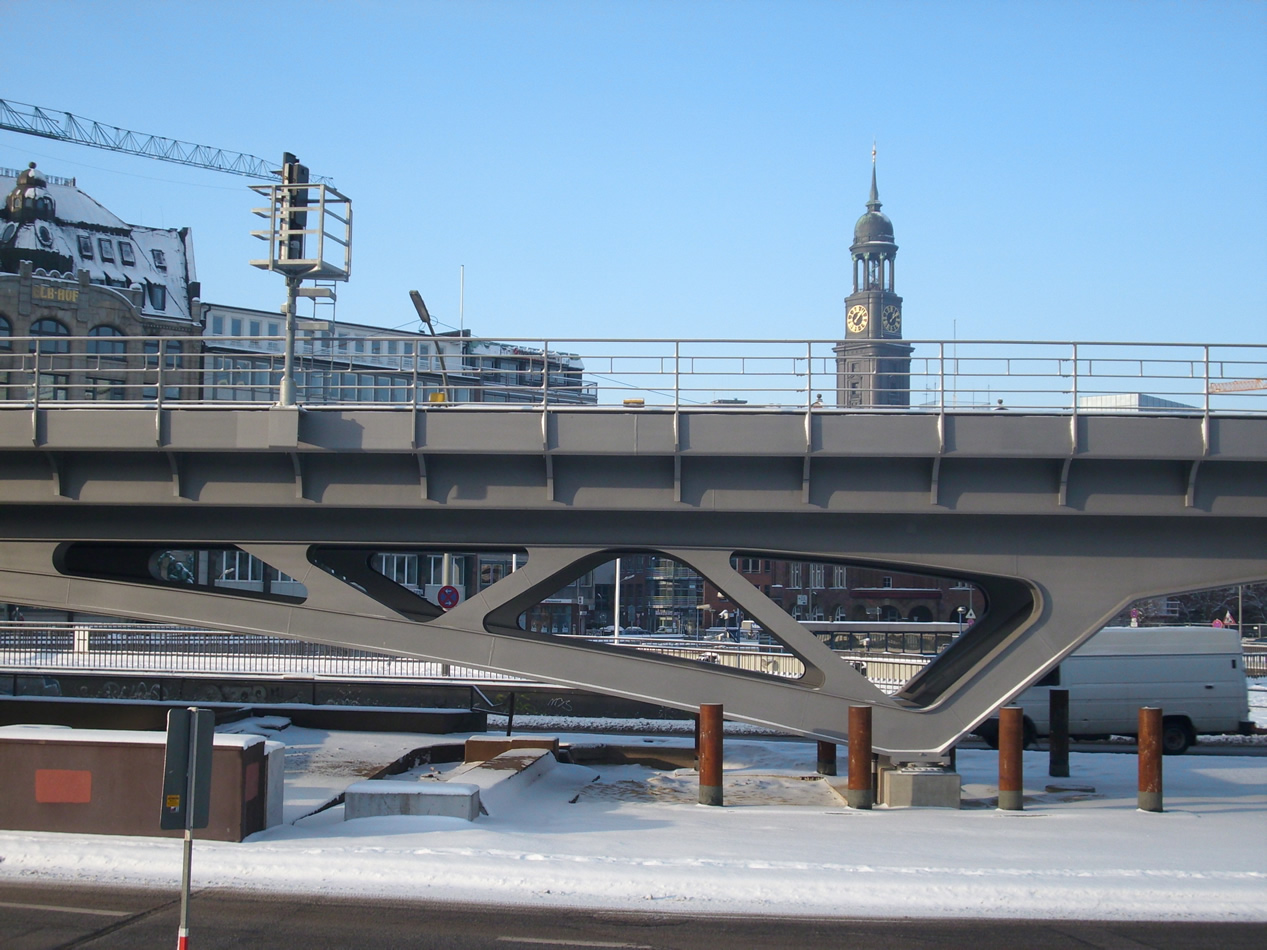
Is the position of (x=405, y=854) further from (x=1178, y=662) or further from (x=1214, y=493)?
(x=1178, y=662)

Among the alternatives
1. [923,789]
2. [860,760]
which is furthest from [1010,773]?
[860,760]

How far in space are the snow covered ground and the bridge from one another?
1.71 metres

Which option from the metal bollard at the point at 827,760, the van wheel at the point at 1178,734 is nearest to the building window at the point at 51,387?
the metal bollard at the point at 827,760

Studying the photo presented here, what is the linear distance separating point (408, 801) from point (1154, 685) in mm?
19083

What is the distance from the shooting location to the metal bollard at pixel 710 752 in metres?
14.3

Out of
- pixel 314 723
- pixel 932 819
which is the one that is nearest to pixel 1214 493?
pixel 932 819

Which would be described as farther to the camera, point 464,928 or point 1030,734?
point 1030,734

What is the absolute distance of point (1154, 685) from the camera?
24703mm

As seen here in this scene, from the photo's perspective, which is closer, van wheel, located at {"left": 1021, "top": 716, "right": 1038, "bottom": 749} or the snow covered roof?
van wheel, located at {"left": 1021, "top": 716, "right": 1038, "bottom": 749}

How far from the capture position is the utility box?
1109 cm

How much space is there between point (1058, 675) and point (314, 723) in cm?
1694

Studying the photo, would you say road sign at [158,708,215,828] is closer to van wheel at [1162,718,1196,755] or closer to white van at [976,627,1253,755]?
white van at [976,627,1253,755]

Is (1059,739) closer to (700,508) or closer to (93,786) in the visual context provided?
(700,508)

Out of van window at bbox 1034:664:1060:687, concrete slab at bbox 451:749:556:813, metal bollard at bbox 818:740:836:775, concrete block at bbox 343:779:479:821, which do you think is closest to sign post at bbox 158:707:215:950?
concrete block at bbox 343:779:479:821
